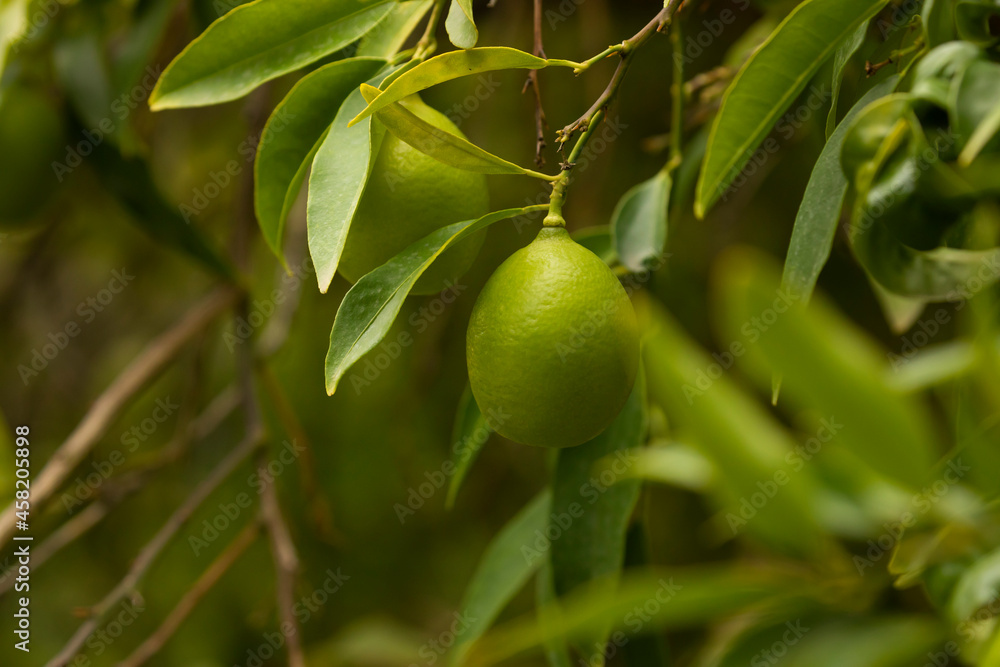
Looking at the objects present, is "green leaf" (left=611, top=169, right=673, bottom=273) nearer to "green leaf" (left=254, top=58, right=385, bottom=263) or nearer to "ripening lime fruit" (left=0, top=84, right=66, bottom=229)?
"green leaf" (left=254, top=58, right=385, bottom=263)

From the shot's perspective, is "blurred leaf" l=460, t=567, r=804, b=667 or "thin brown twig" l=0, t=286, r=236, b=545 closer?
"blurred leaf" l=460, t=567, r=804, b=667

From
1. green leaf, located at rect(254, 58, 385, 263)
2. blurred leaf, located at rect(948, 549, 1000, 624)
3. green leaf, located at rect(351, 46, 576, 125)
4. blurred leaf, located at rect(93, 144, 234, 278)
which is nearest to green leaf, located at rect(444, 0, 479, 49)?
green leaf, located at rect(351, 46, 576, 125)

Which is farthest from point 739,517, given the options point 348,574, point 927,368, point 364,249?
point 348,574

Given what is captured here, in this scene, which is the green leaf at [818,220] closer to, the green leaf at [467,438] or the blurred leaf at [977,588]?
the blurred leaf at [977,588]

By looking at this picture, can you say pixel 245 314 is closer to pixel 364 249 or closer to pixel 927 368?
pixel 364 249

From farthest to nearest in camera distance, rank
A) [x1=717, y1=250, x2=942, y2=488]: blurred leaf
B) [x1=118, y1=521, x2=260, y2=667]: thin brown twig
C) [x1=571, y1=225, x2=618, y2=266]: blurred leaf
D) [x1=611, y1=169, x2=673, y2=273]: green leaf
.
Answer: [x1=118, y1=521, x2=260, y2=667]: thin brown twig, [x1=571, y1=225, x2=618, y2=266]: blurred leaf, [x1=611, y1=169, x2=673, y2=273]: green leaf, [x1=717, y1=250, x2=942, y2=488]: blurred leaf
